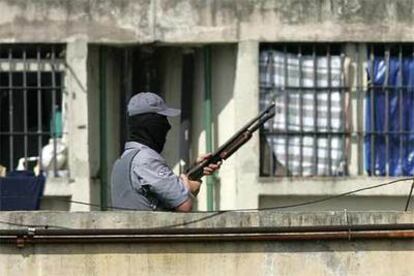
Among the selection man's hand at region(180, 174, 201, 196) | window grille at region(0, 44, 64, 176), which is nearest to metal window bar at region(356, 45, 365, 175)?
window grille at region(0, 44, 64, 176)

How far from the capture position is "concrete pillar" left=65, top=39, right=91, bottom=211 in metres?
10.8

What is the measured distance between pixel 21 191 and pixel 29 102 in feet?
3.75

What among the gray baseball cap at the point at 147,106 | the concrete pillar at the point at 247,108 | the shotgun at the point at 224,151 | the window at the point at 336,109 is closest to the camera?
the gray baseball cap at the point at 147,106

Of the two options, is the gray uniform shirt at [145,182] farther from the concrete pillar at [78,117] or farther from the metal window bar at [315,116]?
the metal window bar at [315,116]

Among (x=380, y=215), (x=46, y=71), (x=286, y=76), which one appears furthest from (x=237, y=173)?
(x=380, y=215)

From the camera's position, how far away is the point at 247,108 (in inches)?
430

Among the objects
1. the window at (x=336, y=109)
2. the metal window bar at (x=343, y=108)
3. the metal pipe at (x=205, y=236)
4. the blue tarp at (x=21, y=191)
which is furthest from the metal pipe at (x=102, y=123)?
the metal pipe at (x=205, y=236)

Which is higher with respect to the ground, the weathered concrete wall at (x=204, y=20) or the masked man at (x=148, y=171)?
the weathered concrete wall at (x=204, y=20)

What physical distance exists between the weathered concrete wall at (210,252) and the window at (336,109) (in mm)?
5559

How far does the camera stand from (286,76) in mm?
10977

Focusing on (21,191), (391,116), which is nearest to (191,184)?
(21,191)

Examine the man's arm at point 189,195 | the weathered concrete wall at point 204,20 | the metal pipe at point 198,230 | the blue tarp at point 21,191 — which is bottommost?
the blue tarp at point 21,191

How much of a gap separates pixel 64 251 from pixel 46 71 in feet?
19.0

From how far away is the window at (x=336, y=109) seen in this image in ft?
36.0
